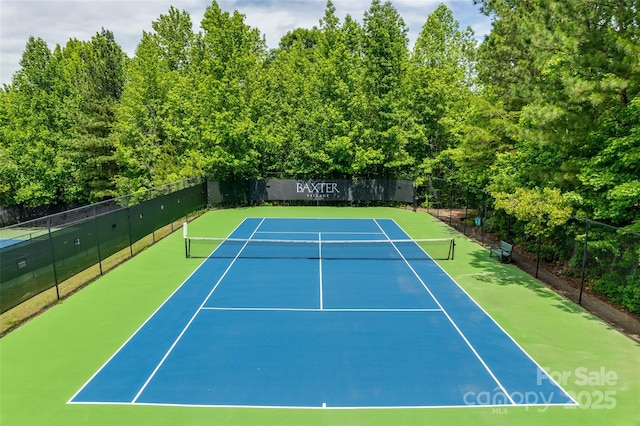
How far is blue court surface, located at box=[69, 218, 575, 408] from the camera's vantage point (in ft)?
28.1

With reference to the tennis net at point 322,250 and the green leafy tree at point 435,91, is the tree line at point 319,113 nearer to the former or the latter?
the green leafy tree at point 435,91

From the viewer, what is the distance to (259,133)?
108 ft

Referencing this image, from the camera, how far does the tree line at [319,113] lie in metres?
15.0

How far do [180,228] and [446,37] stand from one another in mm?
29866

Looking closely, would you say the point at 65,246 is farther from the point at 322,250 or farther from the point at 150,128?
the point at 150,128

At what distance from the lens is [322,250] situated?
66.4ft

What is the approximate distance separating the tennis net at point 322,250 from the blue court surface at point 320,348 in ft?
6.61

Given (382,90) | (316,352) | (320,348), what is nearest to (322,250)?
(320,348)

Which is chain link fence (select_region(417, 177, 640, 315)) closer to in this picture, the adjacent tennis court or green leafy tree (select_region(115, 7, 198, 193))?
the adjacent tennis court

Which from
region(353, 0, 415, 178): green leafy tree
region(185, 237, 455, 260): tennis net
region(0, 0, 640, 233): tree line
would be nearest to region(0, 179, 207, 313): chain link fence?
region(185, 237, 455, 260): tennis net

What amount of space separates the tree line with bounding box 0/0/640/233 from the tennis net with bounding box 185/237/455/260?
435 cm

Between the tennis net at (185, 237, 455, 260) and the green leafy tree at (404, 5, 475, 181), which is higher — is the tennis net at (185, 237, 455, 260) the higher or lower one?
the lower one

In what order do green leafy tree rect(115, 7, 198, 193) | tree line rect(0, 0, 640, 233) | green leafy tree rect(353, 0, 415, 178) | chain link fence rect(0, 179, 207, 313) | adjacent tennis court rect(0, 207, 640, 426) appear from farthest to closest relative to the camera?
green leafy tree rect(115, 7, 198, 193)
green leafy tree rect(353, 0, 415, 178)
tree line rect(0, 0, 640, 233)
chain link fence rect(0, 179, 207, 313)
adjacent tennis court rect(0, 207, 640, 426)

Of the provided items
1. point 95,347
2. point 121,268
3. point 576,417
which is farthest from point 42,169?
point 576,417
